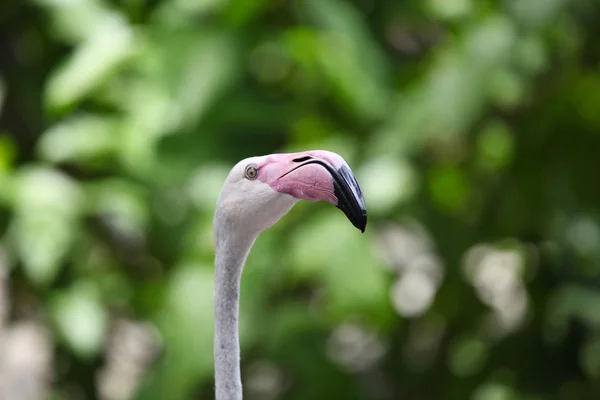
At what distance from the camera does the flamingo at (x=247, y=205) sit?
1.75ft

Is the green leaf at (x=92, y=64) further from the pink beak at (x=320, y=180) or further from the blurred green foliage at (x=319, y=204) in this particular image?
the pink beak at (x=320, y=180)

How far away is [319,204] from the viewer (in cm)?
151

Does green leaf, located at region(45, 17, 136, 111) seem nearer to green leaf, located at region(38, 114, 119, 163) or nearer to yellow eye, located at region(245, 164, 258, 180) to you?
green leaf, located at region(38, 114, 119, 163)

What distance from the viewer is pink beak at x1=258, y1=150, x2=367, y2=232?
52 centimetres

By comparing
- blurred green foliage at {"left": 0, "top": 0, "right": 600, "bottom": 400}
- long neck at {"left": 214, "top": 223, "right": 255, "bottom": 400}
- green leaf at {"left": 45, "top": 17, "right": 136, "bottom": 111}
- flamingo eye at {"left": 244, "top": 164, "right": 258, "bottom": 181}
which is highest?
flamingo eye at {"left": 244, "top": 164, "right": 258, "bottom": 181}

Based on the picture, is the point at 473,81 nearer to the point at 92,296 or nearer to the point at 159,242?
the point at 159,242

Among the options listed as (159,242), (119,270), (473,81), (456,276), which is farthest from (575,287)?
(119,270)

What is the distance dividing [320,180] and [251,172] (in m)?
0.05

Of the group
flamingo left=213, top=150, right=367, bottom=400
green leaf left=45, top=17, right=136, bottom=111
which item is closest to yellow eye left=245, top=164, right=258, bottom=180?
flamingo left=213, top=150, right=367, bottom=400

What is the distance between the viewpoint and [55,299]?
1542 mm

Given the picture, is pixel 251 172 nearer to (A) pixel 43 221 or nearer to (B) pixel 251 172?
(B) pixel 251 172

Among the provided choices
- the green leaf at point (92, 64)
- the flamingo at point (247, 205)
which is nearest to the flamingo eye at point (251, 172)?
the flamingo at point (247, 205)

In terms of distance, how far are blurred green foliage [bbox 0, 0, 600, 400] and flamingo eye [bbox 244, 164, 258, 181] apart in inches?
32.0

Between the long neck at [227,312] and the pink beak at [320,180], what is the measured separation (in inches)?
1.9
